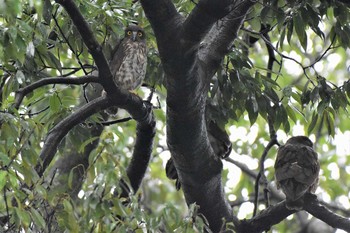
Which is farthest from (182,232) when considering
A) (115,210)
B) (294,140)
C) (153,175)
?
(153,175)

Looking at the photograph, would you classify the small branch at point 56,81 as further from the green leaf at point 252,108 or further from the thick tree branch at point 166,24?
the green leaf at point 252,108

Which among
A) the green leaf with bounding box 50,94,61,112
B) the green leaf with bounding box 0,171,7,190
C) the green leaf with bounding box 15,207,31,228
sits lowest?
the green leaf with bounding box 15,207,31,228

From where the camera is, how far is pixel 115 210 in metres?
4.54

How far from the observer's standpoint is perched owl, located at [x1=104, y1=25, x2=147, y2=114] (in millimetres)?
7492

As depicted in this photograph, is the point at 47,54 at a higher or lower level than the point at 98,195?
higher

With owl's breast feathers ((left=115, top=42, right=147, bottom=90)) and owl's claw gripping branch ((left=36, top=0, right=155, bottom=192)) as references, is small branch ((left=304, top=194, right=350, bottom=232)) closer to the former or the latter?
owl's claw gripping branch ((left=36, top=0, right=155, bottom=192))

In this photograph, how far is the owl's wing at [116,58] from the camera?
787 cm

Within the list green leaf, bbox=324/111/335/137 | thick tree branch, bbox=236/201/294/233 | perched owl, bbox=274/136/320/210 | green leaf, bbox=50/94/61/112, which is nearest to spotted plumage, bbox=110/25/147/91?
perched owl, bbox=274/136/320/210

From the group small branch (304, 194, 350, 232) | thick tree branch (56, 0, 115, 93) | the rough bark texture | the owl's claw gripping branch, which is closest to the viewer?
thick tree branch (56, 0, 115, 93)

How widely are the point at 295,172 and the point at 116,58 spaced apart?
2.25m

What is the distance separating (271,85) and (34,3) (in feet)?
9.27

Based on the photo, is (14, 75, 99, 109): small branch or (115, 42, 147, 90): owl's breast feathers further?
(115, 42, 147, 90): owl's breast feathers

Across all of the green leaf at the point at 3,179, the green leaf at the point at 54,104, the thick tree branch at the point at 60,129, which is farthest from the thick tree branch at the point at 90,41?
the green leaf at the point at 3,179

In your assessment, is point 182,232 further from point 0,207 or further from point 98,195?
point 0,207
